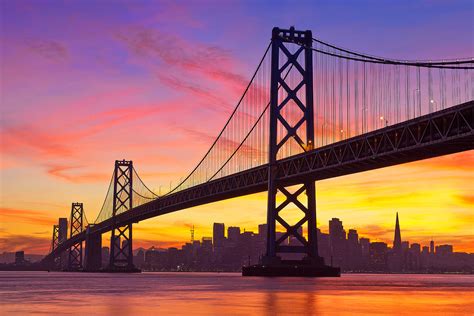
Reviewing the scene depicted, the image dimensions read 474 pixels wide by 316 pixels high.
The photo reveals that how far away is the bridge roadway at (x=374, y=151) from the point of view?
45781 mm

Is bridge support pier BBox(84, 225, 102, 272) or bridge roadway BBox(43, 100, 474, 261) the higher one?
bridge roadway BBox(43, 100, 474, 261)

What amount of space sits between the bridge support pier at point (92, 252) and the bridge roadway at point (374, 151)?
64.6 m

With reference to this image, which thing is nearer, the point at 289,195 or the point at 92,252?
the point at 289,195

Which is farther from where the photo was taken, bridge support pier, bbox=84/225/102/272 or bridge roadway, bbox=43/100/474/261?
bridge support pier, bbox=84/225/102/272

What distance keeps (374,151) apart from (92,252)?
98250mm

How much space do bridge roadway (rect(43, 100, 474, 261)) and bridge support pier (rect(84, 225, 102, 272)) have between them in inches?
2542

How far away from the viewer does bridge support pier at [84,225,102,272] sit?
13975cm

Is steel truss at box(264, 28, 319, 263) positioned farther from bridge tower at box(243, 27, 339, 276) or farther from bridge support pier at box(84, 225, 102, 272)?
bridge support pier at box(84, 225, 102, 272)

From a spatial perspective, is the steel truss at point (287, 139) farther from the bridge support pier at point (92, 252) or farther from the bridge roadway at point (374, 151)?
the bridge support pier at point (92, 252)

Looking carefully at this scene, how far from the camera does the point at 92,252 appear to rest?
14400cm

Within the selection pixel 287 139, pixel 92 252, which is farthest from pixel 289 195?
pixel 92 252

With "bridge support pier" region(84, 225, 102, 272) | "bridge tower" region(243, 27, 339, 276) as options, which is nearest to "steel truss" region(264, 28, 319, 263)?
"bridge tower" region(243, 27, 339, 276)

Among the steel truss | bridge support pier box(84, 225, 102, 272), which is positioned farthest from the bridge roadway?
bridge support pier box(84, 225, 102, 272)

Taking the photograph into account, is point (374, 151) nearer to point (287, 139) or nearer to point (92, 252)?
point (287, 139)
